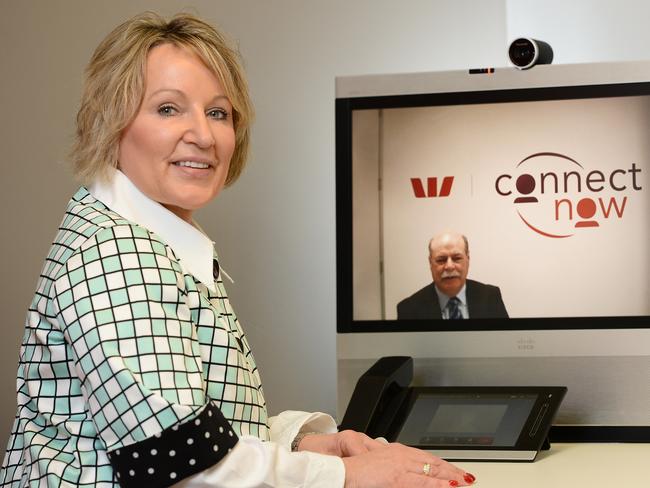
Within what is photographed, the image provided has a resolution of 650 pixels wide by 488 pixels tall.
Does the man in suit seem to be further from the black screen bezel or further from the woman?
the woman

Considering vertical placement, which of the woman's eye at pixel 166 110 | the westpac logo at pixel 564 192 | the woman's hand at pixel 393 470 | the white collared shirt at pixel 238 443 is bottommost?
the woman's hand at pixel 393 470

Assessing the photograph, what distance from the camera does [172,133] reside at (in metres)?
1.44

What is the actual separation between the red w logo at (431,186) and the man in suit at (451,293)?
3.7 inches

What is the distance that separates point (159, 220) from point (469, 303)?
90 cm

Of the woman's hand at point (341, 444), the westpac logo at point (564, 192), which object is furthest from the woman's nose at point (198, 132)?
the westpac logo at point (564, 192)

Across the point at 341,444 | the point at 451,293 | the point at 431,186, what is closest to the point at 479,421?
the point at 451,293

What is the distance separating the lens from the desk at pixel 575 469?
1.71 m

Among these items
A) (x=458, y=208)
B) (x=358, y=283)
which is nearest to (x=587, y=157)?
(x=458, y=208)

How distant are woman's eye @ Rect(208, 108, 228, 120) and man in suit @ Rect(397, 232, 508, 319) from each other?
0.76m

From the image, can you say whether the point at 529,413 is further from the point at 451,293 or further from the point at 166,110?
the point at 166,110

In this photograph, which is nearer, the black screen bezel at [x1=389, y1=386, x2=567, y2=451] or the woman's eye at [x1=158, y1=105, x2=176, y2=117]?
the woman's eye at [x1=158, y1=105, x2=176, y2=117]

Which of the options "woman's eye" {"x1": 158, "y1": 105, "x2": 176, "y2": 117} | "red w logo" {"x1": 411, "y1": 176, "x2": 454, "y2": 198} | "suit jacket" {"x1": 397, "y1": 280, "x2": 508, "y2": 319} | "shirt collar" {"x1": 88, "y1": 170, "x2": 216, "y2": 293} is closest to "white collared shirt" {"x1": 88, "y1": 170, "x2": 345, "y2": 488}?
"shirt collar" {"x1": 88, "y1": 170, "x2": 216, "y2": 293}

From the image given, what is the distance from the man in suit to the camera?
214 cm

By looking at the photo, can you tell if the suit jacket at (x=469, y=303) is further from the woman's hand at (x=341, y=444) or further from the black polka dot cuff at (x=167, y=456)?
the black polka dot cuff at (x=167, y=456)
